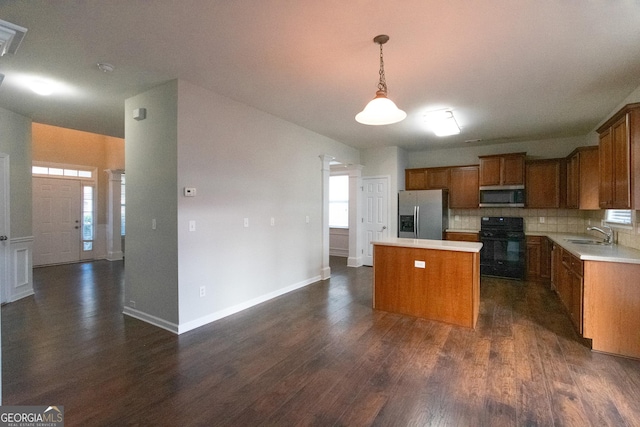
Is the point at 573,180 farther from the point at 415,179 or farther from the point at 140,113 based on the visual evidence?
the point at 140,113

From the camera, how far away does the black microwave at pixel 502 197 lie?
215 inches

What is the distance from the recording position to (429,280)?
3.54 m

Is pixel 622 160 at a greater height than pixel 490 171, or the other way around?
pixel 490 171

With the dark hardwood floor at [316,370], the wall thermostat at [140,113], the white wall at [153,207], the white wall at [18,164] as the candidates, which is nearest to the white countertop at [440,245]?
the dark hardwood floor at [316,370]

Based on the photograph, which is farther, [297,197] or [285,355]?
Result: [297,197]

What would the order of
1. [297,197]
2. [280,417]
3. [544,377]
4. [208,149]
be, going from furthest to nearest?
[297,197]
[208,149]
[544,377]
[280,417]

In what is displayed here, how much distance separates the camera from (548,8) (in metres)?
2.00

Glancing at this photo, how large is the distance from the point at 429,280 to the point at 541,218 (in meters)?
3.71

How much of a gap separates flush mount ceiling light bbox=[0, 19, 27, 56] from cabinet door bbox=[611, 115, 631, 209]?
4.64 m

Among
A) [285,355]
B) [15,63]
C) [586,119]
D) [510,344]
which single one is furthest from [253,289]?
[586,119]

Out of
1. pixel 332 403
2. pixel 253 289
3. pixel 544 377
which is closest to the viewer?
→ pixel 332 403

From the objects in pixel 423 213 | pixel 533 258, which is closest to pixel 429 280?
pixel 423 213

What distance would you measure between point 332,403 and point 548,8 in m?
3.01

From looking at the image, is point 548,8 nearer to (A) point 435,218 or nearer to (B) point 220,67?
(B) point 220,67
